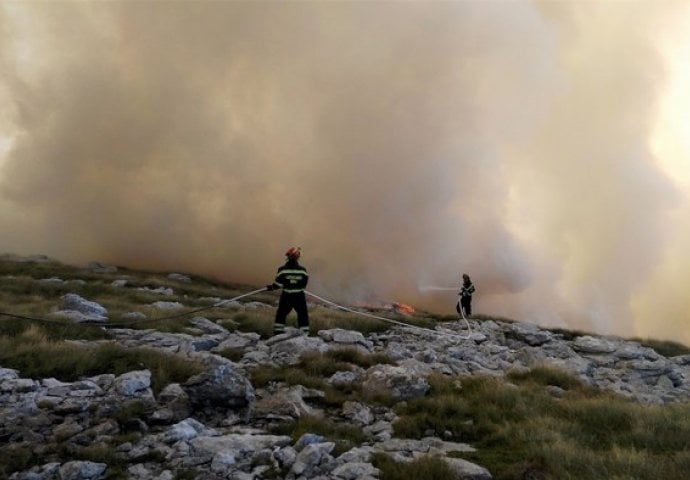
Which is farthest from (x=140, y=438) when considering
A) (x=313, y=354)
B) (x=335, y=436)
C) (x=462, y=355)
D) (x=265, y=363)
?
(x=462, y=355)

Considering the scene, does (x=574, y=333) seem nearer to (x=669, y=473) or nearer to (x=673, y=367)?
(x=673, y=367)

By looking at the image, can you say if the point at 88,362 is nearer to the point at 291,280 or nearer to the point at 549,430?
the point at 291,280

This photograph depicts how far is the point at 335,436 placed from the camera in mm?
8102

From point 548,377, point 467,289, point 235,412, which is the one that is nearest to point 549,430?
point 235,412

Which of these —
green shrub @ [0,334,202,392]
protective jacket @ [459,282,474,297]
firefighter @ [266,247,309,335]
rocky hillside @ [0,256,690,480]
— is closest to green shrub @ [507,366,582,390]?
rocky hillside @ [0,256,690,480]

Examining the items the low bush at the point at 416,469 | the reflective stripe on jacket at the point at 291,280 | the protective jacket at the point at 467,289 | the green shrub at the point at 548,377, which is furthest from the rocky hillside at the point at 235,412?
the protective jacket at the point at 467,289

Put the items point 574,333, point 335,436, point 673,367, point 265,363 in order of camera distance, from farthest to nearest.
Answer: point 574,333 → point 673,367 → point 265,363 → point 335,436

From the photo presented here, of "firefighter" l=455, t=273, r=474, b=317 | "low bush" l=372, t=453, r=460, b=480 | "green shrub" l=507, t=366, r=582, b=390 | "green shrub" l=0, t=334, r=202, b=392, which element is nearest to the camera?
"low bush" l=372, t=453, r=460, b=480

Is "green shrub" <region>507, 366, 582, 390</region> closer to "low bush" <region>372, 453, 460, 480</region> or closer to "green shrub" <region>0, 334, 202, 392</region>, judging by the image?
"low bush" <region>372, 453, 460, 480</region>

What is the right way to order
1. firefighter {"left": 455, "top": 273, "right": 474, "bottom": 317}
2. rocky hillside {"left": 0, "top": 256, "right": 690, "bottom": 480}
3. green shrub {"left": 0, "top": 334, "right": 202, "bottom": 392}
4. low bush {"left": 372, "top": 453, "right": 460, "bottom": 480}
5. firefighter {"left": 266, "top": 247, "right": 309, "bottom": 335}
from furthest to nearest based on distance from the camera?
firefighter {"left": 455, "top": 273, "right": 474, "bottom": 317} → firefighter {"left": 266, "top": 247, "right": 309, "bottom": 335} → green shrub {"left": 0, "top": 334, "right": 202, "bottom": 392} → rocky hillside {"left": 0, "top": 256, "right": 690, "bottom": 480} → low bush {"left": 372, "top": 453, "right": 460, "bottom": 480}

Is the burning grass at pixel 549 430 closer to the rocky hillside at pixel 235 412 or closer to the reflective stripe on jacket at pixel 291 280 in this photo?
the rocky hillside at pixel 235 412

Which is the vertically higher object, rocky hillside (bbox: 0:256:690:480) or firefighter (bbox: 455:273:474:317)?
firefighter (bbox: 455:273:474:317)

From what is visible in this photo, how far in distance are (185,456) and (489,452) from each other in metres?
4.23

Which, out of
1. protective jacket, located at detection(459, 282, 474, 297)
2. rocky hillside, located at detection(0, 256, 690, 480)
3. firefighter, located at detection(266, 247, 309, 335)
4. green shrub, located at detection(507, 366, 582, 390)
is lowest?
rocky hillside, located at detection(0, 256, 690, 480)
